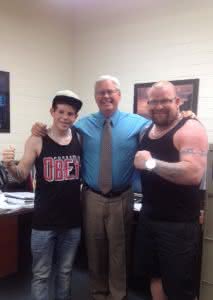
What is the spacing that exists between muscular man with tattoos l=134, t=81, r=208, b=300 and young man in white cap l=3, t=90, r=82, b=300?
49 cm

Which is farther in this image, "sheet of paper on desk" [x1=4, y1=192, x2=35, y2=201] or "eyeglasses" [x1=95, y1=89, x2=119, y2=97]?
"sheet of paper on desk" [x1=4, y1=192, x2=35, y2=201]

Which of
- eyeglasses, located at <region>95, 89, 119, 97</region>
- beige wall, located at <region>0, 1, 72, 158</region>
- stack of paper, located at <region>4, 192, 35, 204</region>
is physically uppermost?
beige wall, located at <region>0, 1, 72, 158</region>

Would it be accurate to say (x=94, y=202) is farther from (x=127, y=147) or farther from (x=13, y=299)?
(x=13, y=299)

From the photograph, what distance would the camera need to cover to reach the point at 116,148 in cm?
221

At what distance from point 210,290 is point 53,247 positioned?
1108mm

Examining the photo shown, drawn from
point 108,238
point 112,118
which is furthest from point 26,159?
point 108,238

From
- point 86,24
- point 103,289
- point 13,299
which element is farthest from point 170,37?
point 13,299

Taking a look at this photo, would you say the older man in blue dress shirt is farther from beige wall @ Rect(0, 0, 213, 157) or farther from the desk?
beige wall @ Rect(0, 0, 213, 157)

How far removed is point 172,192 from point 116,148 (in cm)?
54

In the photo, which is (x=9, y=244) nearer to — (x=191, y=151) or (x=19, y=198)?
(x=19, y=198)

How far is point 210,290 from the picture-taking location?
228 cm

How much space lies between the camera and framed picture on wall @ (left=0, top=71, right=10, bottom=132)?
332 cm

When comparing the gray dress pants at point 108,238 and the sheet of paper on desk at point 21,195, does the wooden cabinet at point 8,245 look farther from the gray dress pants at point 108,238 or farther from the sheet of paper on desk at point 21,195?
the gray dress pants at point 108,238

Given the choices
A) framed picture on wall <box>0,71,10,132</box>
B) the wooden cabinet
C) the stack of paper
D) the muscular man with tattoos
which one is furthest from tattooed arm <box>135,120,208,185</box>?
framed picture on wall <box>0,71,10,132</box>
